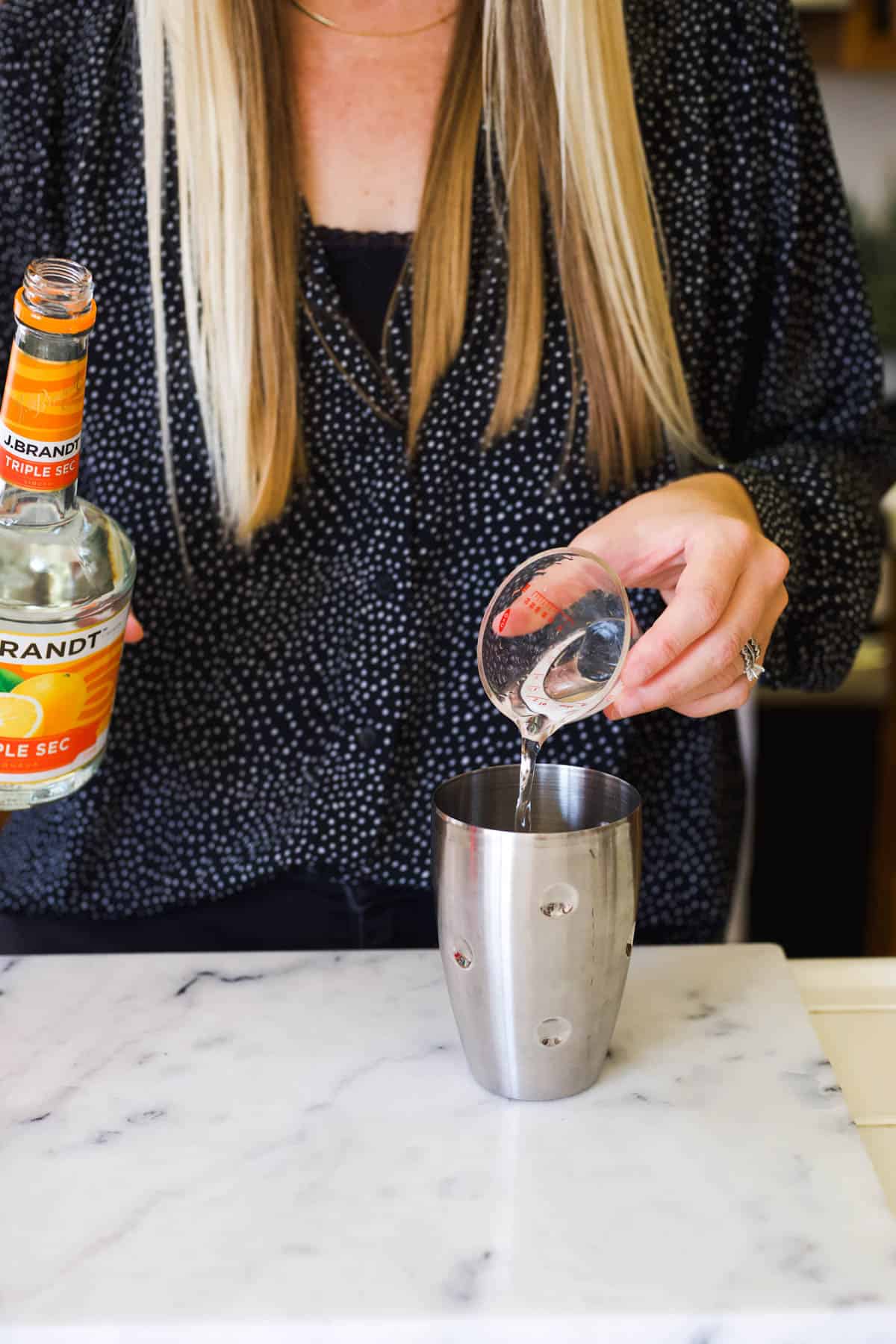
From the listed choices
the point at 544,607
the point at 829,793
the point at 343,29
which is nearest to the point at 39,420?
the point at 544,607

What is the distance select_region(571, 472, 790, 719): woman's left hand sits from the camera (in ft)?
2.25

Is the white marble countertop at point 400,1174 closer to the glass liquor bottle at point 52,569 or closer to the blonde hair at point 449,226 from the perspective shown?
the glass liquor bottle at point 52,569

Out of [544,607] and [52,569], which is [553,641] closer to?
[544,607]

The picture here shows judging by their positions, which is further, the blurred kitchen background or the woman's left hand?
the blurred kitchen background

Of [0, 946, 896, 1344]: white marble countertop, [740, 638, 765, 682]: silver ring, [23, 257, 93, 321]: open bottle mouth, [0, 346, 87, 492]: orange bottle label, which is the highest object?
[23, 257, 93, 321]: open bottle mouth

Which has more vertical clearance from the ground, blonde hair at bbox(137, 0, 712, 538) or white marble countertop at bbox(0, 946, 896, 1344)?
blonde hair at bbox(137, 0, 712, 538)

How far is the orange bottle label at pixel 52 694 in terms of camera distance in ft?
2.15

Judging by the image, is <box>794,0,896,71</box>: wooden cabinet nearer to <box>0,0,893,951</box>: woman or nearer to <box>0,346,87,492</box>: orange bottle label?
<box>0,0,893,951</box>: woman

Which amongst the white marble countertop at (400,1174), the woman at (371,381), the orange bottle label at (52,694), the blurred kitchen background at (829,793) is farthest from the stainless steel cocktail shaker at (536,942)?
the blurred kitchen background at (829,793)

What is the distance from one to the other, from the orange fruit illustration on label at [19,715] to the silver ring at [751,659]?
1.23 feet

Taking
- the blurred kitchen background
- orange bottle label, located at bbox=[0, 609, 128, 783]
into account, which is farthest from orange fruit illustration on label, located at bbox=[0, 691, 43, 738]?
the blurred kitchen background

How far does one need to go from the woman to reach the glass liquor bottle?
24cm

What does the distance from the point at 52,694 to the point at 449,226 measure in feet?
1.61

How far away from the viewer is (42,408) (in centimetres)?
64
